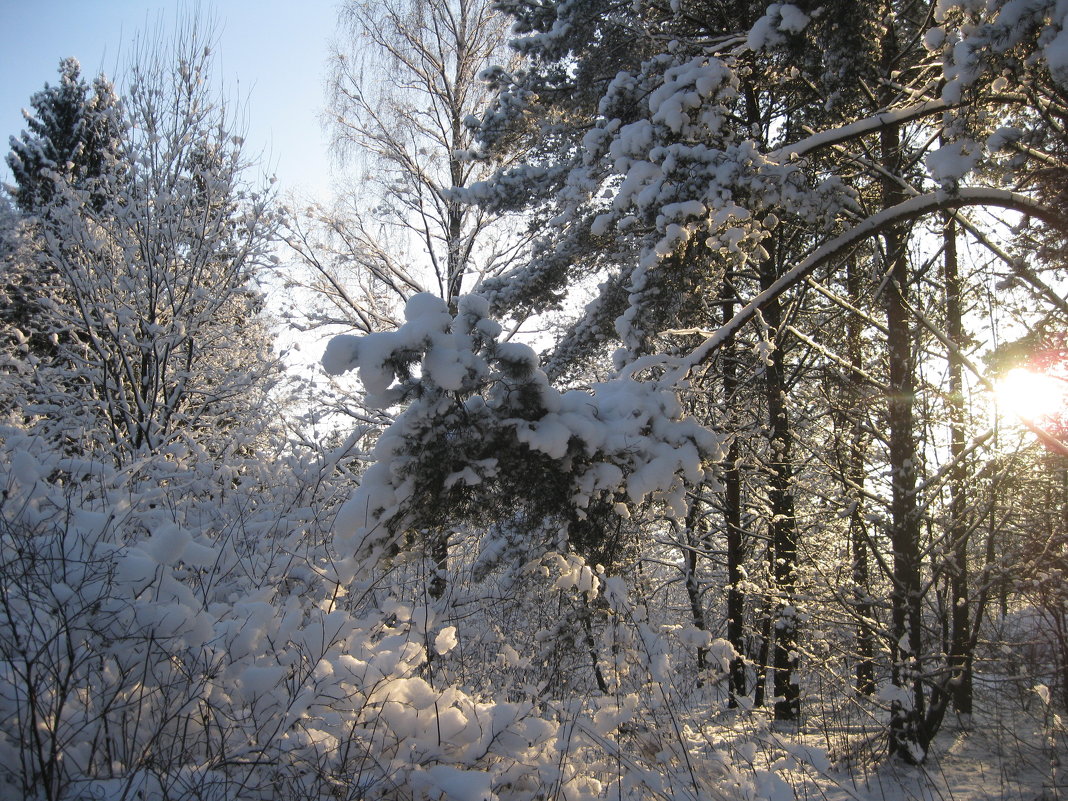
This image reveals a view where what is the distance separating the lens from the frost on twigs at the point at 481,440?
9.76ft

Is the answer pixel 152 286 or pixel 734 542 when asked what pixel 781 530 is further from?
pixel 152 286

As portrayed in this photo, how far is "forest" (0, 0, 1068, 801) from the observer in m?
2.50

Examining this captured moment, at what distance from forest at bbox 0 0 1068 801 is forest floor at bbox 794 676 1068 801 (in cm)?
5

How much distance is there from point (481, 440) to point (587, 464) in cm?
60

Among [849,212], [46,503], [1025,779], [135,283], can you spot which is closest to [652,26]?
[849,212]

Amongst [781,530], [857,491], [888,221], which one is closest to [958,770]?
[857,491]

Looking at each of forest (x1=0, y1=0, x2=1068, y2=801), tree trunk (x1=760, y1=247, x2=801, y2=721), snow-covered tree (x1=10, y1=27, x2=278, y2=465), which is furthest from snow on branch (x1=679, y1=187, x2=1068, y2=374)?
snow-covered tree (x1=10, y1=27, x2=278, y2=465)

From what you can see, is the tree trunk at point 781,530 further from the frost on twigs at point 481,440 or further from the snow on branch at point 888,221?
the frost on twigs at point 481,440

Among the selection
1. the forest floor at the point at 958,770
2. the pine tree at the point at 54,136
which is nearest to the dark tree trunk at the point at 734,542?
the forest floor at the point at 958,770

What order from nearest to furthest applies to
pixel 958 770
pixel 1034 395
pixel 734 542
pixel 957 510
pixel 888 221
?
pixel 888 221 → pixel 958 770 → pixel 1034 395 → pixel 957 510 → pixel 734 542

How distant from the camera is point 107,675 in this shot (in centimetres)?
233

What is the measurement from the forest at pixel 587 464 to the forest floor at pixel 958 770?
5cm

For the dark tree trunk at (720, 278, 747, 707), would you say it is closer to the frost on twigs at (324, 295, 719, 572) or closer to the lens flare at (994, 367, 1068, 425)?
the lens flare at (994, 367, 1068, 425)

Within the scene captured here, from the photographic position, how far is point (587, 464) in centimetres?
332
